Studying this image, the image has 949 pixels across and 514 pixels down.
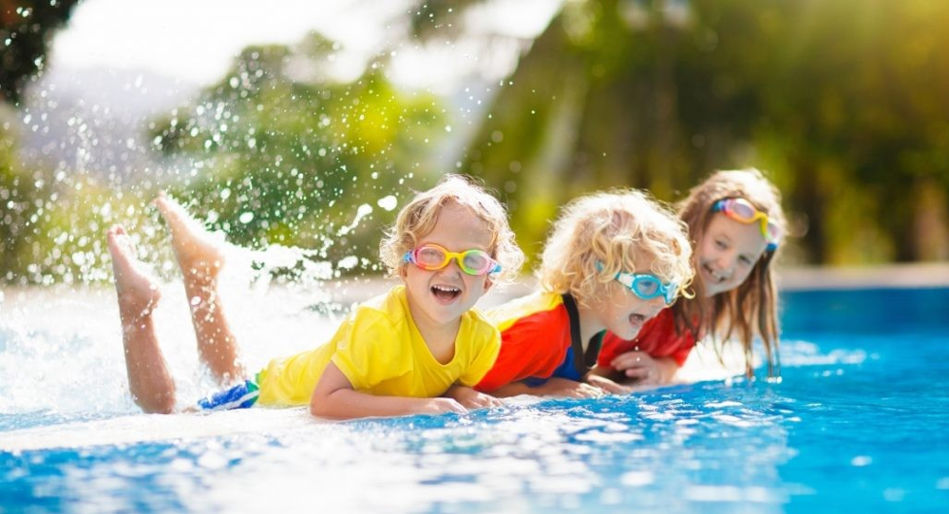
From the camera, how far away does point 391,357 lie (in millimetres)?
4238

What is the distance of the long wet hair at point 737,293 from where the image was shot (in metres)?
5.66

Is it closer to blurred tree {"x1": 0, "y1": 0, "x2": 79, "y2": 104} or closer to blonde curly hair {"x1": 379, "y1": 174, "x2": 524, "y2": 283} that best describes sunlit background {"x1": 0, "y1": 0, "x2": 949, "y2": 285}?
blurred tree {"x1": 0, "y1": 0, "x2": 79, "y2": 104}

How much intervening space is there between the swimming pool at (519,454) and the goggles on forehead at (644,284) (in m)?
0.42

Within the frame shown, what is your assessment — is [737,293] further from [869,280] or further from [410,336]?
[869,280]

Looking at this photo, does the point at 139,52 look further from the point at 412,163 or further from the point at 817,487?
the point at 412,163

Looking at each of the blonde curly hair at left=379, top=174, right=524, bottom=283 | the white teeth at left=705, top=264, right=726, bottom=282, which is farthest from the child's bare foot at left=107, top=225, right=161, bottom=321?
the white teeth at left=705, top=264, right=726, bottom=282

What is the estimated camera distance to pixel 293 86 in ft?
47.4

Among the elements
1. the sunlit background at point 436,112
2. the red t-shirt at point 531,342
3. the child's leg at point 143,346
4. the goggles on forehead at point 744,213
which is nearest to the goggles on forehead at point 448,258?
the red t-shirt at point 531,342

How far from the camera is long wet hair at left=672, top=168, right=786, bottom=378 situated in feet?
18.6

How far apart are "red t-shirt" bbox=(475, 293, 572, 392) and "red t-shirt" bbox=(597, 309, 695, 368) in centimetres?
68

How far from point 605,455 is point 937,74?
17.0 meters

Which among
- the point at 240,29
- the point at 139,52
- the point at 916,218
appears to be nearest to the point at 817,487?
the point at 139,52

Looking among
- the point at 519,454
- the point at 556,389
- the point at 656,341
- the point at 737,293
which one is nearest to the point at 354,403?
the point at 519,454

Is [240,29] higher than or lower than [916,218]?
higher
